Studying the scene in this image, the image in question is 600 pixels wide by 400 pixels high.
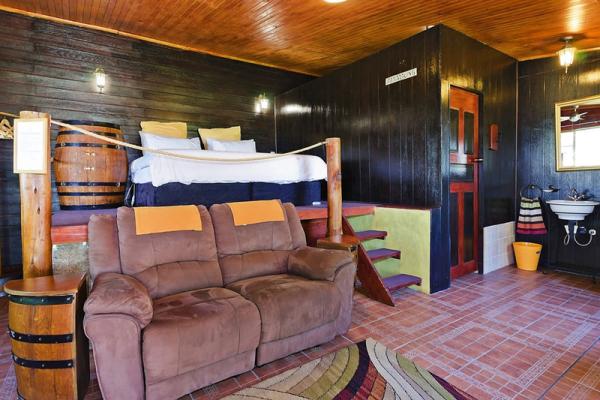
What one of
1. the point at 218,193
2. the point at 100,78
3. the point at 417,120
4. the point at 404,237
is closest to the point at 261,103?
the point at 100,78

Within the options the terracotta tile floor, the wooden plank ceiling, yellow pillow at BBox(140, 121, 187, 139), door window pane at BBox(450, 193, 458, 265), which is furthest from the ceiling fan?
yellow pillow at BBox(140, 121, 187, 139)

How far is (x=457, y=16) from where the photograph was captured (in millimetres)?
3383

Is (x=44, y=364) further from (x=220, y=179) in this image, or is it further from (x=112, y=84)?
(x=112, y=84)

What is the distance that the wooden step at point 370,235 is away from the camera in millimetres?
3529

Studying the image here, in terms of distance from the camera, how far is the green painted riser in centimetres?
343

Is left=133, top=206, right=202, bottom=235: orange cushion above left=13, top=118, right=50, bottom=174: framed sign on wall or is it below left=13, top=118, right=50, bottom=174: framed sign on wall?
below

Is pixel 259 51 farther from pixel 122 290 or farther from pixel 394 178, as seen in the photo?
pixel 122 290

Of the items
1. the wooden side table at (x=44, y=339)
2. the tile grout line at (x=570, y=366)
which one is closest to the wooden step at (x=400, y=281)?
the tile grout line at (x=570, y=366)

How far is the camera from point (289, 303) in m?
2.08

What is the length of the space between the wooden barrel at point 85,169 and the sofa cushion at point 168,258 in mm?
969

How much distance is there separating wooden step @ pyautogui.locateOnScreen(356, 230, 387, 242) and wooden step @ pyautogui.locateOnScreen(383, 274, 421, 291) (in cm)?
43

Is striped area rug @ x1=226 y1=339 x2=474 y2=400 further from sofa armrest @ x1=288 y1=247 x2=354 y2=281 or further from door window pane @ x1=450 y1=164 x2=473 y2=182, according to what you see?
door window pane @ x1=450 y1=164 x2=473 y2=182

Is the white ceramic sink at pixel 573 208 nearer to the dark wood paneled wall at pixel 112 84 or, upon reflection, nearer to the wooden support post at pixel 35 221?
the dark wood paneled wall at pixel 112 84

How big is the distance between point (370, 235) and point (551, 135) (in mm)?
2790
